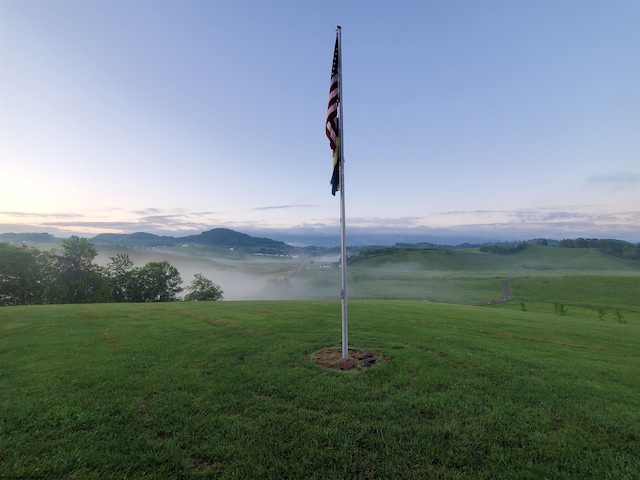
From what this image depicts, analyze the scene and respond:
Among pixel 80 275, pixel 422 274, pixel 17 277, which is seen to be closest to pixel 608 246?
pixel 422 274

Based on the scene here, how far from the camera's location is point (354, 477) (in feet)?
13.3

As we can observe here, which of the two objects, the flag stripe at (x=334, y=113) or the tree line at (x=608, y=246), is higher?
the flag stripe at (x=334, y=113)

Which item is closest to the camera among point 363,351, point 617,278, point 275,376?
point 275,376

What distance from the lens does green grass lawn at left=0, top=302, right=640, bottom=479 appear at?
169 inches

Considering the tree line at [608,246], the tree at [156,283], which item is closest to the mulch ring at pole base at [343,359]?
the tree at [156,283]

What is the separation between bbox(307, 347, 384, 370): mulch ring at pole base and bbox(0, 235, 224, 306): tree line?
150 feet

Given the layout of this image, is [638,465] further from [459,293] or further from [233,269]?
[233,269]

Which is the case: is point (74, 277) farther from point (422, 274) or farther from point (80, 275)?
point (422, 274)

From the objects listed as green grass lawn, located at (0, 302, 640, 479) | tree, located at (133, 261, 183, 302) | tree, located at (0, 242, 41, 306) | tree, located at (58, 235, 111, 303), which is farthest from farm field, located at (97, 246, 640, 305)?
green grass lawn, located at (0, 302, 640, 479)

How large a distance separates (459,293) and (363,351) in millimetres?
76992

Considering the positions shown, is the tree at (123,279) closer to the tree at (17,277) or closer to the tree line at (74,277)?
the tree line at (74,277)

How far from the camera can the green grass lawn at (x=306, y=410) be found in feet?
14.1

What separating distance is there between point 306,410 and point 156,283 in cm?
5504

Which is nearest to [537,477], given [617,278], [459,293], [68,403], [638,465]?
[638,465]
